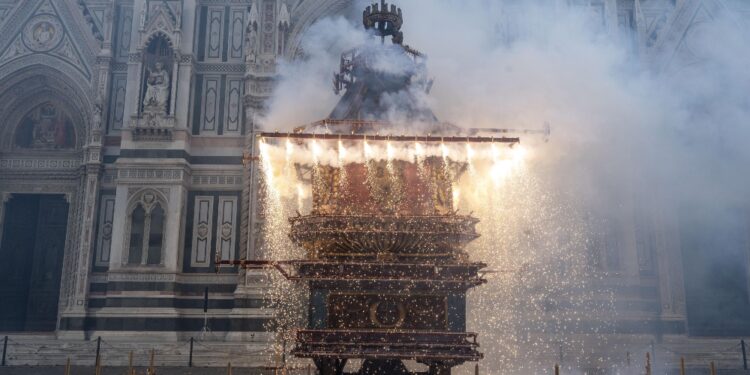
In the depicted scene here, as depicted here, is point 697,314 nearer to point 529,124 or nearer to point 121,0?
point 529,124

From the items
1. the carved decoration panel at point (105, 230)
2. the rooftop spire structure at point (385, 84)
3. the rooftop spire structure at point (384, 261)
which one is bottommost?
the rooftop spire structure at point (384, 261)

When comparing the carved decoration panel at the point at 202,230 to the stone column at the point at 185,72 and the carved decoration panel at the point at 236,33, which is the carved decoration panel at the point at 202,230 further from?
the carved decoration panel at the point at 236,33

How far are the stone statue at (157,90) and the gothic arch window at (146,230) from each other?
2624mm

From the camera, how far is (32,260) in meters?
19.5

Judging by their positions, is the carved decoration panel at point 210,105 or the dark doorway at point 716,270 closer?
the dark doorway at point 716,270

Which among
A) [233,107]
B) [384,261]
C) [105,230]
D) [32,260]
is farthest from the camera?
[32,260]

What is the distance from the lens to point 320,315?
7.60 metres

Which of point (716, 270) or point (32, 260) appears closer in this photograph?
point (716, 270)

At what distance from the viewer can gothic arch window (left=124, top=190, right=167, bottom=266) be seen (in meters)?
17.9

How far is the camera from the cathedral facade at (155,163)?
1767cm

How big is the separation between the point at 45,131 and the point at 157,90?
4592 millimetres

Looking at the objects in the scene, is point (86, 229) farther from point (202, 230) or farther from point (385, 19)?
point (385, 19)

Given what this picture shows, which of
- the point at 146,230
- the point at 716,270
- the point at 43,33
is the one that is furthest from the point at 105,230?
the point at 716,270

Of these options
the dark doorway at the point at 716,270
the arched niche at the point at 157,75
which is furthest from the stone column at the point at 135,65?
the dark doorway at the point at 716,270
